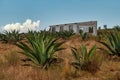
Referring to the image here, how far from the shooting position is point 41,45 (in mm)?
8078

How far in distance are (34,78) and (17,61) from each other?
2.52 m

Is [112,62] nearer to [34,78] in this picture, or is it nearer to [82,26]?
[34,78]

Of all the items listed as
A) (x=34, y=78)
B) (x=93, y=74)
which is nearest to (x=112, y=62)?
(x=93, y=74)

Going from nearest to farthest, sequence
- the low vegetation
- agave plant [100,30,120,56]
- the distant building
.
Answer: the low vegetation → agave plant [100,30,120,56] → the distant building

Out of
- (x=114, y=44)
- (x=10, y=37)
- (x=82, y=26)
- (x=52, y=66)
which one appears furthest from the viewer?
(x=82, y=26)

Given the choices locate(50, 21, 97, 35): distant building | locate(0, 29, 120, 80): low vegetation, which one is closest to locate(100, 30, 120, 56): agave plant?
locate(0, 29, 120, 80): low vegetation

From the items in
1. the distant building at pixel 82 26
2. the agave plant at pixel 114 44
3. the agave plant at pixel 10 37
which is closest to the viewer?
the agave plant at pixel 114 44

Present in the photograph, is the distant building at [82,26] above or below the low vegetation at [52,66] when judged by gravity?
above

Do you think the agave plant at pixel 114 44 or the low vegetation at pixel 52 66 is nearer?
the low vegetation at pixel 52 66

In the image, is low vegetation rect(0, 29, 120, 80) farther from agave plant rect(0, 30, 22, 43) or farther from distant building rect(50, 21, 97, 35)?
distant building rect(50, 21, 97, 35)

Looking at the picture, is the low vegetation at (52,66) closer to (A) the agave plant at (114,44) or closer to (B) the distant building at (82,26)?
(A) the agave plant at (114,44)

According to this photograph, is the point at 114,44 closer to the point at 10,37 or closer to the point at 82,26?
the point at 10,37

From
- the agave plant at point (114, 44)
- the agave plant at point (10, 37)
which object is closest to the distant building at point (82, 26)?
the agave plant at point (10, 37)

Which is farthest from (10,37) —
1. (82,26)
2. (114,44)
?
(82,26)
